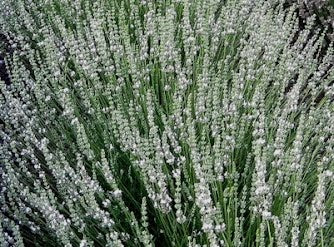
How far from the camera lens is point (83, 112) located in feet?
8.18

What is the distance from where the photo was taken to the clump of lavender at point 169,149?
5.70ft

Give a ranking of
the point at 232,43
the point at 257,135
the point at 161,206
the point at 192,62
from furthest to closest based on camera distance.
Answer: the point at 232,43 → the point at 192,62 → the point at 257,135 → the point at 161,206

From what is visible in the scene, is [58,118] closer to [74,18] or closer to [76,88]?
[76,88]

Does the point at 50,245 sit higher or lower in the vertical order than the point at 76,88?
lower

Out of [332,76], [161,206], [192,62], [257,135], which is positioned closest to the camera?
[161,206]

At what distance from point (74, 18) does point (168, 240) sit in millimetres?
1543

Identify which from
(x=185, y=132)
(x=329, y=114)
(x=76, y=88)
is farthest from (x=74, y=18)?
(x=329, y=114)

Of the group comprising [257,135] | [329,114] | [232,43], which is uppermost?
[232,43]

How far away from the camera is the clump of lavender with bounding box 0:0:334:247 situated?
174cm

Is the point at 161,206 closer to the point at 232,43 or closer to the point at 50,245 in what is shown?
the point at 50,245

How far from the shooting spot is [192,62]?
8.31 feet

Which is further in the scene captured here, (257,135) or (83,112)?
(83,112)

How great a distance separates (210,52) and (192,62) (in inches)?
3.7

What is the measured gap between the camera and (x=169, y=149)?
7.02 feet
